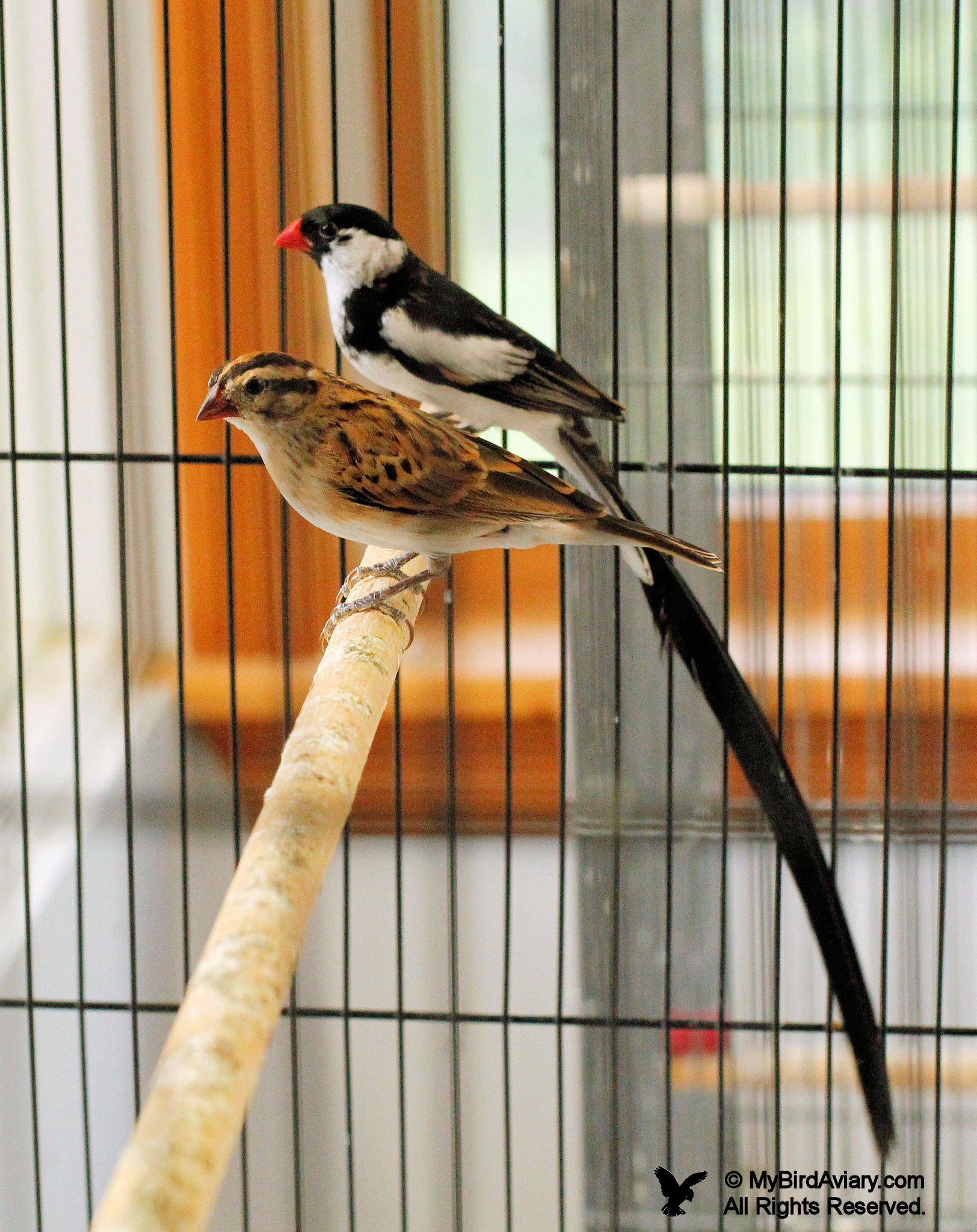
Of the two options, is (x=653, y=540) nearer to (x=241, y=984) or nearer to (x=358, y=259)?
(x=358, y=259)

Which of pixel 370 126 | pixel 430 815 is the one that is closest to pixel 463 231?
pixel 370 126

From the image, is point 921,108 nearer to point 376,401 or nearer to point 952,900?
point 376,401

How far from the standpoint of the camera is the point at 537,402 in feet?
3.58

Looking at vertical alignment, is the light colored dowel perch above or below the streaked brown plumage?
below

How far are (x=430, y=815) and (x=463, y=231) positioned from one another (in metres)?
0.91

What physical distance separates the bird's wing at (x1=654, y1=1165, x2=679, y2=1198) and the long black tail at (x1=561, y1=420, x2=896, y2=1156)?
1.03ft

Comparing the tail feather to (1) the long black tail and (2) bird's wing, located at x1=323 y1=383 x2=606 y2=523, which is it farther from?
(1) the long black tail

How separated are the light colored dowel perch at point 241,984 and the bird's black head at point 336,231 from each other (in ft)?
1.24

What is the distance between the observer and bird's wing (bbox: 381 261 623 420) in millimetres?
1047

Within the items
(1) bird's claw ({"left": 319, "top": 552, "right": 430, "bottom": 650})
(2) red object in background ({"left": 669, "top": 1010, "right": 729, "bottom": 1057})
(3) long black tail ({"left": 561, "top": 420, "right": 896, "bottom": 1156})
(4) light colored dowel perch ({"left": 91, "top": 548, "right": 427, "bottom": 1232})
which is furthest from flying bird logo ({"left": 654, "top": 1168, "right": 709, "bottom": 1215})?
(4) light colored dowel perch ({"left": 91, "top": 548, "right": 427, "bottom": 1232})

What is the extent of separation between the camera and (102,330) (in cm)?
213

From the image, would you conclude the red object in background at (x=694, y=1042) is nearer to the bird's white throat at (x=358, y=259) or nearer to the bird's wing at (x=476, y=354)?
the bird's wing at (x=476, y=354)

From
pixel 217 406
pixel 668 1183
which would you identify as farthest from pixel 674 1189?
pixel 217 406

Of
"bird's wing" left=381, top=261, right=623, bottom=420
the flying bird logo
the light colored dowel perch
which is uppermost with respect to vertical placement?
"bird's wing" left=381, top=261, right=623, bottom=420
